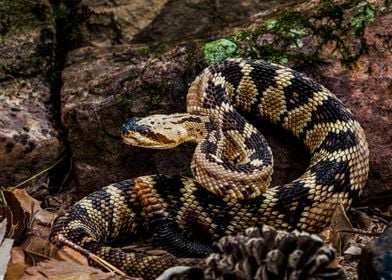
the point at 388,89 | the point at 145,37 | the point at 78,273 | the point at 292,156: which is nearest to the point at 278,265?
the point at 78,273

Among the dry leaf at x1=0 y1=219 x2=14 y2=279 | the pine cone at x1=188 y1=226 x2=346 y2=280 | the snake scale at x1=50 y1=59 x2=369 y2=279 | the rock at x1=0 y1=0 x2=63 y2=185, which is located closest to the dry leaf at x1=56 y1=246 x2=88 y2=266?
the snake scale at x1=50 y1=59 x2=369 y2=279

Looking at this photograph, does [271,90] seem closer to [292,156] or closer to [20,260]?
[292,156]

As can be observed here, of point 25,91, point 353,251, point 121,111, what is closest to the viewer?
point 353,251

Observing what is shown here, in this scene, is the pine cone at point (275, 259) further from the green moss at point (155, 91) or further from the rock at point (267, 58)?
the green moss at point (155, 91)

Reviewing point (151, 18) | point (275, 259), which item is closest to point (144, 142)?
point (151, 18)

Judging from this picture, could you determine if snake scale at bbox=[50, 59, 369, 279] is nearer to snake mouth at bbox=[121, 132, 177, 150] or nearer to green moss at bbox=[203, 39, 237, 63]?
snake mouth at bbox=[121, 132, 177, 150]

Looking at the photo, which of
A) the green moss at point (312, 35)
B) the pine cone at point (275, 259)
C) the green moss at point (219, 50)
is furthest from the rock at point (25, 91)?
the pine cone at point (275, 259)

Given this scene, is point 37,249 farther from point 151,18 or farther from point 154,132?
point 151,18
